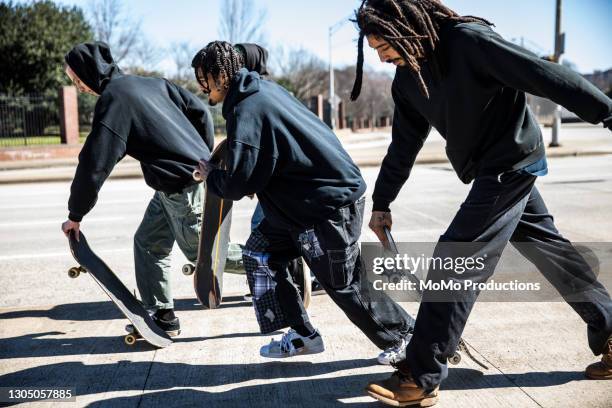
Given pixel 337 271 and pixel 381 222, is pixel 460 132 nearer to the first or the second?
pixel 381 222

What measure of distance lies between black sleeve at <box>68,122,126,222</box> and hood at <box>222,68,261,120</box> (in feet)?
2.90

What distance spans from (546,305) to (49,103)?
80.1 feet

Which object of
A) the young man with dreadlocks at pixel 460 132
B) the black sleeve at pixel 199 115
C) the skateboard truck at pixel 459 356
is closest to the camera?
the young man with dreadlocks at pixel 460 132

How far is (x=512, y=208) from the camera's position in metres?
2.85

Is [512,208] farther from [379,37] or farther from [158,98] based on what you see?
[158,98]

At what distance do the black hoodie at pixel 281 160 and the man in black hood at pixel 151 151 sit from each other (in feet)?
2.70

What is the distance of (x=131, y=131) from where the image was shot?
384 cm

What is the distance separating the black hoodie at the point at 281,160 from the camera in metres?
3.03

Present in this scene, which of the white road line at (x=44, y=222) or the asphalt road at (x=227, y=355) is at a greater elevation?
the asphalt road at (x=227, y=355)

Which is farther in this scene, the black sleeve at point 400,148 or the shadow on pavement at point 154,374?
the shadow on pavement at point 154,374

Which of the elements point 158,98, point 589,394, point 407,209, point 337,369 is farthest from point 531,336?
point 407,209

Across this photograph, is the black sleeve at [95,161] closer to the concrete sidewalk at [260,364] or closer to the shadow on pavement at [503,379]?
the concrete sidewalk at [260,364]

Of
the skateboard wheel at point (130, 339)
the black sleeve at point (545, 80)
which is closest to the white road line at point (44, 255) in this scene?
the skateboard wheel at point (130, 339)

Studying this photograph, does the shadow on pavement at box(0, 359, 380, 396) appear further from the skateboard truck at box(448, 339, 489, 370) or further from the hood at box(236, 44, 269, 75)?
the hood at box(236, 44, 269, 75)
